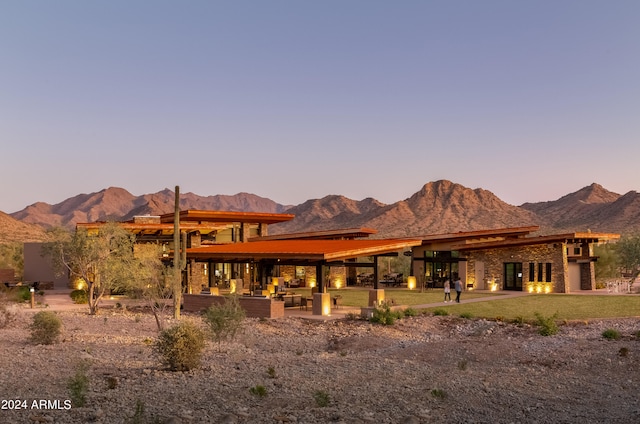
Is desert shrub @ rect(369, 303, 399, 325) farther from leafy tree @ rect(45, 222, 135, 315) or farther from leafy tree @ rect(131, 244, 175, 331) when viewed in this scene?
leafy tree @ rect(45, 222, 135, 315)

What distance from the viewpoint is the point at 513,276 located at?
35625mm

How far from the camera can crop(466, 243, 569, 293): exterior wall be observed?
33906 millimetres

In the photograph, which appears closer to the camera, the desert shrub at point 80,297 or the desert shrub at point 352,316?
the desert shrub at point 352,316

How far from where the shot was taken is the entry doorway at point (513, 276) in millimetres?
35328

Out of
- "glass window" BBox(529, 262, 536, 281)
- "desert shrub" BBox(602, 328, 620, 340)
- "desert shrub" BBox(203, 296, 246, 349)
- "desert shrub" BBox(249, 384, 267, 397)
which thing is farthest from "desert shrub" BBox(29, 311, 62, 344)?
"glass window" BBox(529, 262, 536, 281)

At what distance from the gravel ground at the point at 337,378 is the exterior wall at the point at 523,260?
13.9 meters

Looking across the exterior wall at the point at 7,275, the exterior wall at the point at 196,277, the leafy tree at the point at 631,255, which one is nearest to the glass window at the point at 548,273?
the leafy tree at the point at 631,255

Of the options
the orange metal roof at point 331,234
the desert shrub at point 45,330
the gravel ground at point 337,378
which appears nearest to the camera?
the gravel ground at point 337,378

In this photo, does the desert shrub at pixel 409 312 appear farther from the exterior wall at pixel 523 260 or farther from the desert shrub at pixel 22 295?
the desert shrub at pixel 22 295

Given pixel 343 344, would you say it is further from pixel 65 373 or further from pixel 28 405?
pixel 28 405

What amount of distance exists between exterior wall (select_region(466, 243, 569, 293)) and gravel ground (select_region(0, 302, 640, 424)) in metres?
13.9

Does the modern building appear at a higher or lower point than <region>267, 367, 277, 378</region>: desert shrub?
higher

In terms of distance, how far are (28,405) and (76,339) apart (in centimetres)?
770

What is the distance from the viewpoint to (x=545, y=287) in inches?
1352
